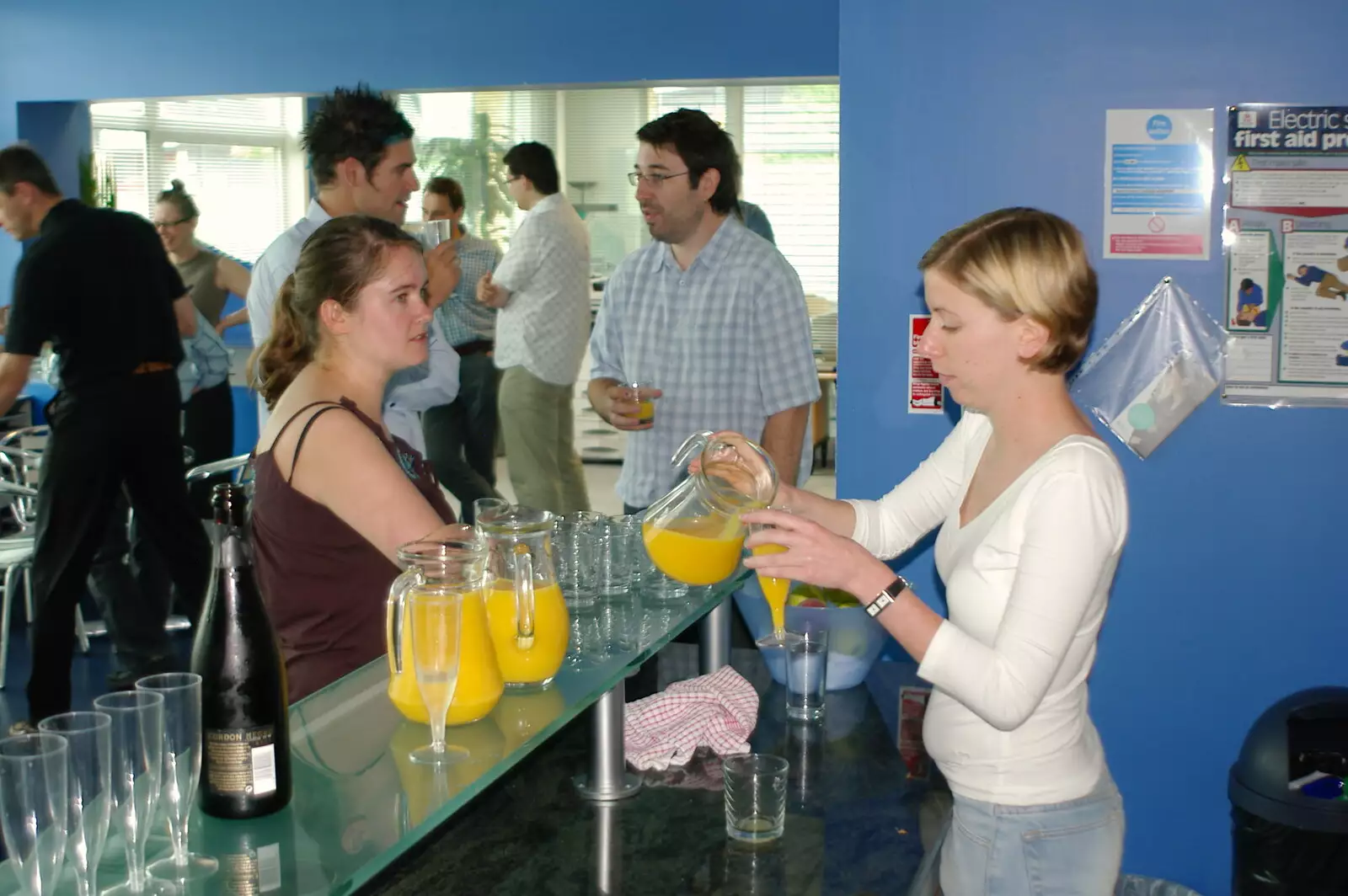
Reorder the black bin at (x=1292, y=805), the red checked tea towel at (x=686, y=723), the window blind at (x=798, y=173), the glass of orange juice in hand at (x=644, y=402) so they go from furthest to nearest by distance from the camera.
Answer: the window blind at (x=798, y=173)
the glass of orange juice in hand at (x=644, y=402)
the black bin at (x=1292, y=805)
the red checked tea towel at (x=686, y=723)

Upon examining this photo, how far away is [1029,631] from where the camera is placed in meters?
1.53

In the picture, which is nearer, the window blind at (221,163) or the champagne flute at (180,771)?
the champagne flute at (180,771)

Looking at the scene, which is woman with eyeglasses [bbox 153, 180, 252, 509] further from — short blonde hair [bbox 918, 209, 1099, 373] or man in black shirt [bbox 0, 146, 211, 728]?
short blonde hair [bbox 918, 209, 1099, 373]

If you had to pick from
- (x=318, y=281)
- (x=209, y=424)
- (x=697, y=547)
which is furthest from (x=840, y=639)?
(x=209, y=424)

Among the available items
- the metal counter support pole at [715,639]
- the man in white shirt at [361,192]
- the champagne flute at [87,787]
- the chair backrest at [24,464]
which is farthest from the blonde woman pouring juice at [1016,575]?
the chair backrest at [24,464]

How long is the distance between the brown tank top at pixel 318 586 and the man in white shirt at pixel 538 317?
151 inches

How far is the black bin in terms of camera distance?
2.52 meters

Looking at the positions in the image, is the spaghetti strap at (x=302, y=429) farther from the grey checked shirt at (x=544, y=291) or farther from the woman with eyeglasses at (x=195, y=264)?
the woman with eyeglasses at (x=195, y=264)

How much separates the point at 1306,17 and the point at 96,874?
2.69 m

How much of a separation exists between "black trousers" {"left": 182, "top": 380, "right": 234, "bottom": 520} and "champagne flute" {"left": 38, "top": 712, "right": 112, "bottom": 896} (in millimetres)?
5047

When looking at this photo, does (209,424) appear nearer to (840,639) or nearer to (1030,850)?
(840,639)

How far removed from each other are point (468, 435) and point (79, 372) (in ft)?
8.21

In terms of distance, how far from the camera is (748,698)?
206 cm

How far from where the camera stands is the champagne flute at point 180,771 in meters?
1.14
